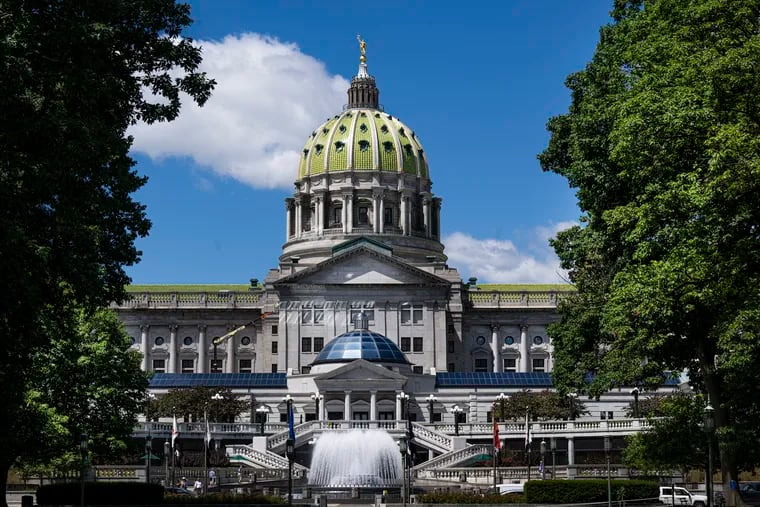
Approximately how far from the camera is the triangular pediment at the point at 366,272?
134 m

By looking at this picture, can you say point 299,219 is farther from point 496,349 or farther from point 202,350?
point 496,349

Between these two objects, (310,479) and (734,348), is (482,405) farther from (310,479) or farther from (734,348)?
(734,348)

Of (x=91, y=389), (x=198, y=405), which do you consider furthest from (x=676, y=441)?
(x=198, y=405)

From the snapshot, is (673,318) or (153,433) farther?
(153,433)

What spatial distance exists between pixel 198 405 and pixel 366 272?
34571mm

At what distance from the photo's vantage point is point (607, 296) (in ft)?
156

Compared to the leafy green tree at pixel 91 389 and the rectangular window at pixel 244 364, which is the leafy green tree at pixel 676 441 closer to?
the leafy green tree at pixel 91 389

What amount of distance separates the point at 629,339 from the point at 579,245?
598 centimetres

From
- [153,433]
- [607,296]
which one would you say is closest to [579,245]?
[607,296]

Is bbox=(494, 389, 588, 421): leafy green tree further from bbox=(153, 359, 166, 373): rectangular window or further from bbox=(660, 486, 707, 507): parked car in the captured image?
bbox=(153, 359, 166, 373): rectangular window

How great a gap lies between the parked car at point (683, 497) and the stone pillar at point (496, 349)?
83.8 meters

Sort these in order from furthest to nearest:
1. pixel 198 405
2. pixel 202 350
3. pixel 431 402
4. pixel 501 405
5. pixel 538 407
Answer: pixel 202 350 < pixel 431 402 < pixel 198 405 < pixel 538 407 < pixel 501 405

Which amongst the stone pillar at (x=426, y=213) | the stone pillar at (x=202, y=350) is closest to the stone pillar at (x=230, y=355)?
the stone pillar at (x=202, y=350)

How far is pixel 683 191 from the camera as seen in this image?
121ft
